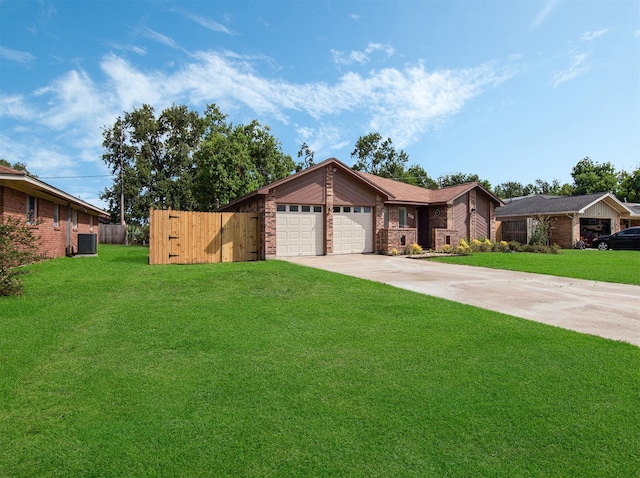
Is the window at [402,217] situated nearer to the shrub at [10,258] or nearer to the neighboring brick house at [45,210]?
the neighboring brick house at [45,210]

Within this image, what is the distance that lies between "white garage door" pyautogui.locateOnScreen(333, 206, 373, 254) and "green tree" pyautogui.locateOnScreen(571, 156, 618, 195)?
153ft

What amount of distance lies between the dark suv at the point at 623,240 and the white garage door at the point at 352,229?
17.1 meters

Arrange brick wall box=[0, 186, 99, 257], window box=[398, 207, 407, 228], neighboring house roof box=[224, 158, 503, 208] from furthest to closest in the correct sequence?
1. window box=[398, 207, 407, 228]
2. neighboring house roof box=[224, 158, 503, 208]
3. brick wall box=[0, 186, 99, 257]

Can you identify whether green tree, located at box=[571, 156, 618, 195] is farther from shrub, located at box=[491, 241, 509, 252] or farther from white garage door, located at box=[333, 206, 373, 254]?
white garage door, located at box=[333, 206, 373, 254]

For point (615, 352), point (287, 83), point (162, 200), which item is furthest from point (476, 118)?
point (162, 200)

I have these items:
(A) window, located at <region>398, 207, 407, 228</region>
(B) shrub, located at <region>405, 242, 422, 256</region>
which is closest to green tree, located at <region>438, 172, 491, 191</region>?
(A) window, located at <region>398, 207, 407, 228</region>

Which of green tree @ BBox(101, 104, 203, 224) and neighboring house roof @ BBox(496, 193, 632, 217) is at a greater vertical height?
green tree @ BBox(101, 104, 203, 224)

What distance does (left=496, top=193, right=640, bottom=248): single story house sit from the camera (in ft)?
80.8

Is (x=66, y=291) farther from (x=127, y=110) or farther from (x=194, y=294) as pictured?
(x=127, y=110)

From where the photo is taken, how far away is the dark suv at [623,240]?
72.3 ft

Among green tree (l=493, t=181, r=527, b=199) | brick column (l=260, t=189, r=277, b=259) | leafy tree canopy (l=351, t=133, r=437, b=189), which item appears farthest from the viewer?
green tree (l=493, t=181, r=527, b=199)

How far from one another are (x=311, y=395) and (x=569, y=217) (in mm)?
28201

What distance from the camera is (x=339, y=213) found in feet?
57.7

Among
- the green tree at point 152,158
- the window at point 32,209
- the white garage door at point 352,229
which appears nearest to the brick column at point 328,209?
the white garage door at point 352,229
